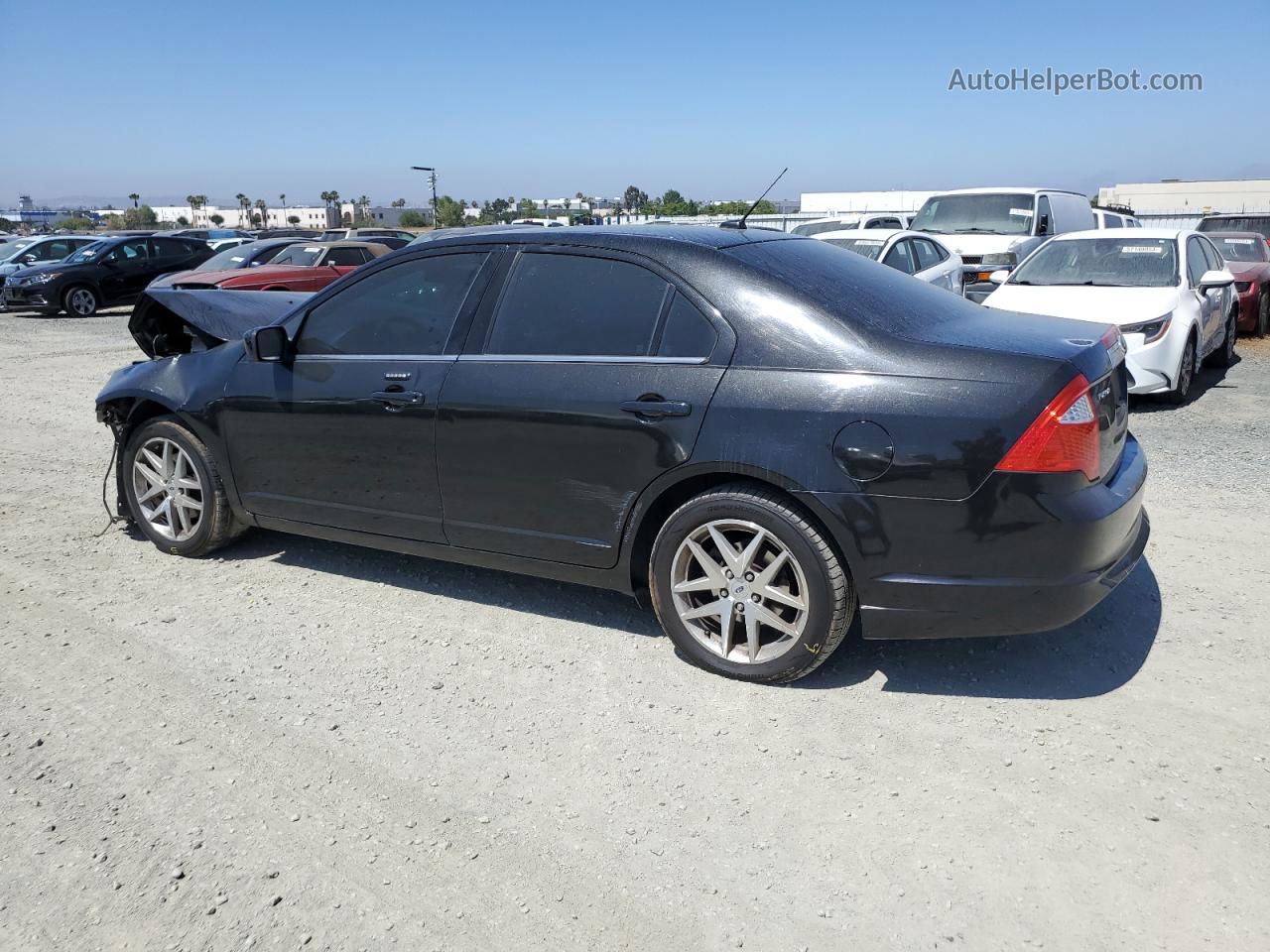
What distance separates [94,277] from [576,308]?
20.2 meters

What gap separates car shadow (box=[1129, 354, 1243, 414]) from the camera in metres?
8.94

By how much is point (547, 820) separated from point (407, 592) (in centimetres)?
203

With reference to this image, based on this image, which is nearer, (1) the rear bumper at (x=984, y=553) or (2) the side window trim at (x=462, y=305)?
(1) the rear bumper at (x=984, y=553)

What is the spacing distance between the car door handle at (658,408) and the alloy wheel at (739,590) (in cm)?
43

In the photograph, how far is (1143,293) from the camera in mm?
8969

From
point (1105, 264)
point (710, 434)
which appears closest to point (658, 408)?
point (710, 434)

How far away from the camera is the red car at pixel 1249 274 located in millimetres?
13547

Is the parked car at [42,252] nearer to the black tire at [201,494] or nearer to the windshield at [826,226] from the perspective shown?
the windshield at [826,226]

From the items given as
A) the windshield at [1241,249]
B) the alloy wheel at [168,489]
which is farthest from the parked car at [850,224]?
the alloy wheel at [168,489]

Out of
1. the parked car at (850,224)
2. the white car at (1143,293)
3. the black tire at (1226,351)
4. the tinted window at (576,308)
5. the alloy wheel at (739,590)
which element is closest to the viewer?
the alloy wheel at (739,590)

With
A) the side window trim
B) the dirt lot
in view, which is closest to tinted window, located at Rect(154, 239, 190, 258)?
the dirt lot

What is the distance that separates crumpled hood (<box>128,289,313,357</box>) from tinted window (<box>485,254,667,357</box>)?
156 centimetres

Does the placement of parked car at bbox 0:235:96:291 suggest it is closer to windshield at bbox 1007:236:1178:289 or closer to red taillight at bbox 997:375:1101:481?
windshield at bbox 1007:236:1178:289

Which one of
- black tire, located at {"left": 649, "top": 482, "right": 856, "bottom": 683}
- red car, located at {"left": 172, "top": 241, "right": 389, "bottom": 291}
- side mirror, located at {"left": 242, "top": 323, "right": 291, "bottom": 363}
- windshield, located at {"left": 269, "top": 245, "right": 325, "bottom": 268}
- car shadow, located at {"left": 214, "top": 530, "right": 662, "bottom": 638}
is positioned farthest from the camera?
windshield, located at {"left": 269, "top": 245, "right": 325, "bottom": 268}
